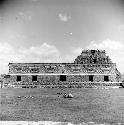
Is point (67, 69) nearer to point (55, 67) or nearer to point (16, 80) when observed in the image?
point (55, 67)

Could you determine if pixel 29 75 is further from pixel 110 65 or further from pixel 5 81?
pixel 110 65

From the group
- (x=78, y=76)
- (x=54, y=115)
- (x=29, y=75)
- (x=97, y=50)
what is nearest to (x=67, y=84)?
(x=78, y=76)

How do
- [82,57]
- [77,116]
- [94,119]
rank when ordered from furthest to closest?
1. [82,57]
2. [77,116]
3. [94,119]

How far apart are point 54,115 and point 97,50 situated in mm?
25902

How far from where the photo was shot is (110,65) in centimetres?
3164

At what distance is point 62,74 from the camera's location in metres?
31.5

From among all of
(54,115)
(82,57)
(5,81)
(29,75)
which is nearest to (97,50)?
(82,57)

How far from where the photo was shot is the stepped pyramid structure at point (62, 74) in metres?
31.3

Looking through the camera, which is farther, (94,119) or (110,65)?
(110,65)

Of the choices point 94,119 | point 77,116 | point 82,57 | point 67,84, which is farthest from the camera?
point 82,57

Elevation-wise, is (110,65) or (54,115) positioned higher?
(110,65)

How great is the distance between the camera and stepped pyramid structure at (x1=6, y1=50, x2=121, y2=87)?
31.3 m

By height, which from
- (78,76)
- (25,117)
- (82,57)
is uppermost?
(82,57)

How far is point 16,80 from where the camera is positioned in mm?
31938
